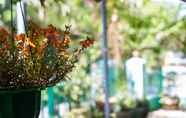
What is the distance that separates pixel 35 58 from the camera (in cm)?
108

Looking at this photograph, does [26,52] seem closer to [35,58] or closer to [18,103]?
[35,58]

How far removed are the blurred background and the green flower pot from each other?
2984 mm

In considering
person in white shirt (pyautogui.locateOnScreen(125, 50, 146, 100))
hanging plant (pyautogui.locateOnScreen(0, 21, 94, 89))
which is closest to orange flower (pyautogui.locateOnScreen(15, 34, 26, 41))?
hanging plant (pyautogui.locateOnScreen(0, 21, 94, 89))

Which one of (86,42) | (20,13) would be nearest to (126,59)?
(20,13)

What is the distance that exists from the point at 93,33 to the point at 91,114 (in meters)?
1.43

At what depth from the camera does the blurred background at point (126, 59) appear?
175 inches

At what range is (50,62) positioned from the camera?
1.10 m

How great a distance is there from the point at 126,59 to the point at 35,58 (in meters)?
4.43

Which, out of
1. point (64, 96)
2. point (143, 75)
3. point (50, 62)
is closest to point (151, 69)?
point (143, 75)

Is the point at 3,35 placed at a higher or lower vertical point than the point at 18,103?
higher

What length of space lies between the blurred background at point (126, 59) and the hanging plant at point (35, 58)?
297 cm

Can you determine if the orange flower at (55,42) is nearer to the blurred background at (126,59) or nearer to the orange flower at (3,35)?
the orange flower at (3,35)

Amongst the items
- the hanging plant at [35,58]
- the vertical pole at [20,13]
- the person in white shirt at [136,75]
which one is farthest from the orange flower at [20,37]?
the person in white shirt at [136,75]

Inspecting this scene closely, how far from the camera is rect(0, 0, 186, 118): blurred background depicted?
175 inches
